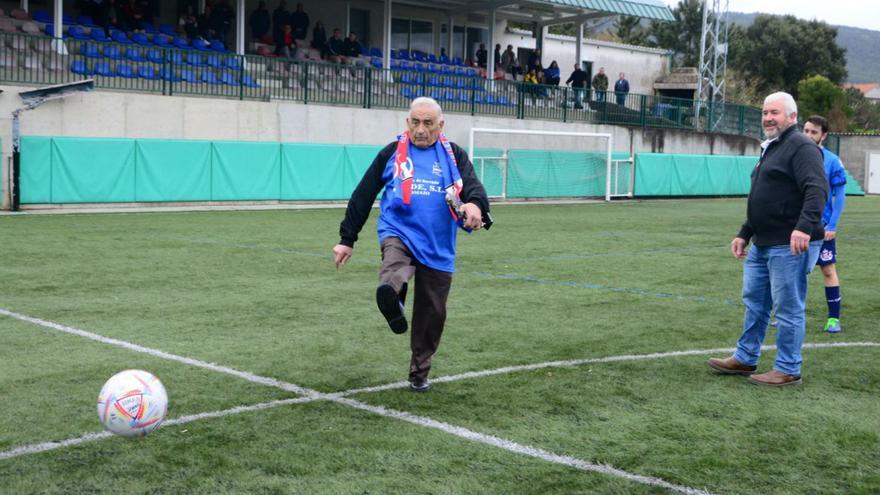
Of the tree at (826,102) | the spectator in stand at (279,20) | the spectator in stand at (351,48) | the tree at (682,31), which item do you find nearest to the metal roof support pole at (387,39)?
the spectator in stand at (351,48)

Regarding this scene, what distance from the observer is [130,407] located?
514cm

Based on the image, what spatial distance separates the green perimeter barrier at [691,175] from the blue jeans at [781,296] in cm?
3028

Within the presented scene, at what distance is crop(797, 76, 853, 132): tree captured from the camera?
217ft

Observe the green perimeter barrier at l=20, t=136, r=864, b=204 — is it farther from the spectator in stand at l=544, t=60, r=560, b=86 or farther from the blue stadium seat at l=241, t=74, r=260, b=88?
the spectator in stand at l=544, t=60, r=560, b=86

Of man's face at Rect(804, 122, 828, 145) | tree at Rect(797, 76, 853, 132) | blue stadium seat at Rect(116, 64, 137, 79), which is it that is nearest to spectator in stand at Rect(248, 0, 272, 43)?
blue stadium seat at Rect(116, 64, 137, 79)

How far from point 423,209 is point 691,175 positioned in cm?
3450

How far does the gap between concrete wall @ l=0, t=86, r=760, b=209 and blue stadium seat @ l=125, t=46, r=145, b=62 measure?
1112 mm

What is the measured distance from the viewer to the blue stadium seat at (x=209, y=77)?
27125mm

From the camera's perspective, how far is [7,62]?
23.7 meters

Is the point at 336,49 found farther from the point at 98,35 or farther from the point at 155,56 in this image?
the point at 155,56

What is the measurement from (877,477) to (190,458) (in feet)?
10.9

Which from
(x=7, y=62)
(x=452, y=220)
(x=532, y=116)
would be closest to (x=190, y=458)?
(x=452, y=220)

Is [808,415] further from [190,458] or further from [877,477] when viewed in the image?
[190,458]

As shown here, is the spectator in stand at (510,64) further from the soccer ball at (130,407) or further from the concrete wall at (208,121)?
the soccer ball at (130,407)
